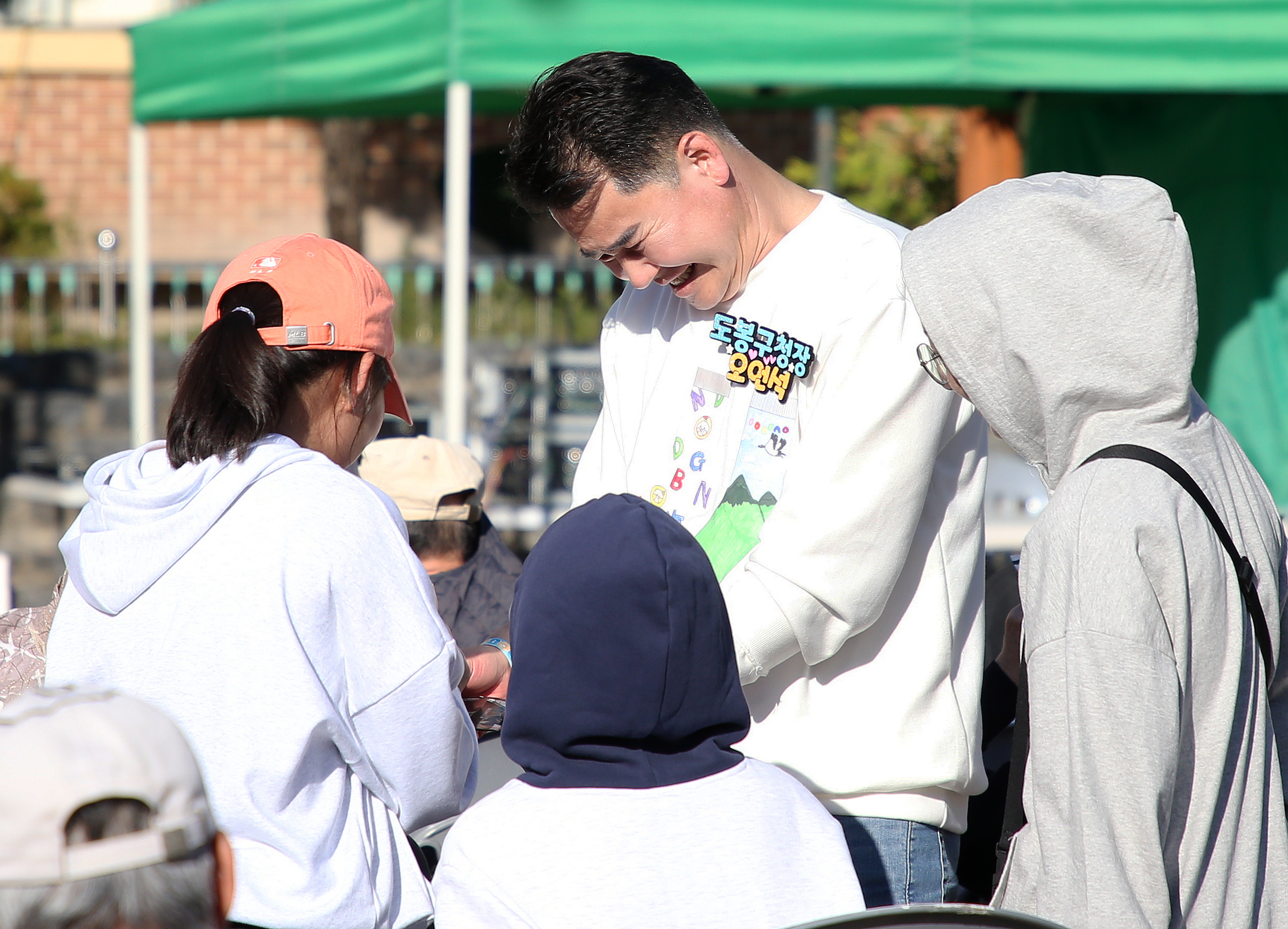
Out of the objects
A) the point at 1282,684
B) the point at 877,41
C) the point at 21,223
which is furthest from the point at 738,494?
the point at 21,223

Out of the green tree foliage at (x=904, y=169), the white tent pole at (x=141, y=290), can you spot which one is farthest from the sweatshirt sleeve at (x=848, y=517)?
the green tree foliage at (x=904, y=169)

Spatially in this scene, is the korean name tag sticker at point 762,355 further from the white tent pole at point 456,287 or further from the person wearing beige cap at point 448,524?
the white tent pole at point 456,287

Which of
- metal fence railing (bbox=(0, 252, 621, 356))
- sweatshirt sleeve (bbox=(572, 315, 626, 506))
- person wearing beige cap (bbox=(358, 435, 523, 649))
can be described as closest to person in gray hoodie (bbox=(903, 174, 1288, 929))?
sweatshirt sleeve (bbox=(572, 315, 626, 506))

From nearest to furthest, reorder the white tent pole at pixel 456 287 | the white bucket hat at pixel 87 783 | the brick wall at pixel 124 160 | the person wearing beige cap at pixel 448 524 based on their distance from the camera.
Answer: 1. the white bucket hat at pixel 87 783
2. the person wearing beige cap at pixel 448 524
3. the white tent pole at pixel 456 287
4. the brick wall at pixel 124 160

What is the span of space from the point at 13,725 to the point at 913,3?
3610 millimetres

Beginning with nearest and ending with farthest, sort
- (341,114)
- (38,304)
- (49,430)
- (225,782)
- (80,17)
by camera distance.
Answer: (225,782) < (341,114) < (49,430) < (38,304) < (80,17)

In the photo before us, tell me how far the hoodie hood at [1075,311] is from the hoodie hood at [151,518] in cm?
83

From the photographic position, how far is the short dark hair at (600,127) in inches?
74.6

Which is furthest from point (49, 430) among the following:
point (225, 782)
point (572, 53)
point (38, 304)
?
point (225, 782)

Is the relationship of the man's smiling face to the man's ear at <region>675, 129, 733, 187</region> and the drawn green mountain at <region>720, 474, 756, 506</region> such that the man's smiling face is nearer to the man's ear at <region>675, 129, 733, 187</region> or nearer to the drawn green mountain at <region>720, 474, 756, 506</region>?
the man's ear at <region>675, 129, 733, 187</region>

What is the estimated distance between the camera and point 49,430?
9227 mm

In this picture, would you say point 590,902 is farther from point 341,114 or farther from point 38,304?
point 38,304

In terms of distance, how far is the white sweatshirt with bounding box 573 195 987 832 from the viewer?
170 cm

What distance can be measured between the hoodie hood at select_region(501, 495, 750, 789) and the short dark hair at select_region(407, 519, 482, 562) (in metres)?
1.54
